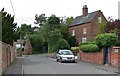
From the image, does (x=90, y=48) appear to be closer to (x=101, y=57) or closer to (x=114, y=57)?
(x=101, y=57)

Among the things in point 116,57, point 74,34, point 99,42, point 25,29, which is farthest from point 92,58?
point 25,29

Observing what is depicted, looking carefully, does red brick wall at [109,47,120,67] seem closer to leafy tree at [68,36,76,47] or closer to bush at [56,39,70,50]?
bush at [56,39,70,50]

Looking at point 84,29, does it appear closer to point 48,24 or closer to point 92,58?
point 48,24

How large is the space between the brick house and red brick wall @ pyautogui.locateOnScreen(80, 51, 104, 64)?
26042mm

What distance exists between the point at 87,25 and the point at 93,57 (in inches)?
1334

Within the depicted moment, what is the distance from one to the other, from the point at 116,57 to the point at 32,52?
61080 mm

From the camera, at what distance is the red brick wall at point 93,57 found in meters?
31.3

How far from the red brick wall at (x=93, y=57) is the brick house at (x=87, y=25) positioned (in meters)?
26.0

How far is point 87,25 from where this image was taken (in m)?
67.8

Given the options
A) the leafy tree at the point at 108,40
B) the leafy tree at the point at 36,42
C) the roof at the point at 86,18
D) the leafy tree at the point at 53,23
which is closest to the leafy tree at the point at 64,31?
the leafy tree at the point at 53,23

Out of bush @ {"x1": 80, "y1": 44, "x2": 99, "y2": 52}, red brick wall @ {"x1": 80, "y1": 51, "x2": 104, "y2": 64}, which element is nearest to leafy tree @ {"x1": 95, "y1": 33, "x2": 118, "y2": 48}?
red brick wall @ {"x1": 80, "y1": 51, "x2": 104, "y2": 64}

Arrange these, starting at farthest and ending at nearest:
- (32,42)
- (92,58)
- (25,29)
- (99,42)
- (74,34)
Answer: (25,29), (32,42), (74,34), (92,58), (99,42)

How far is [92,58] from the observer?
34750 millimetres

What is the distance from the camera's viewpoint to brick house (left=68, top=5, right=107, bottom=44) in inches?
2613
